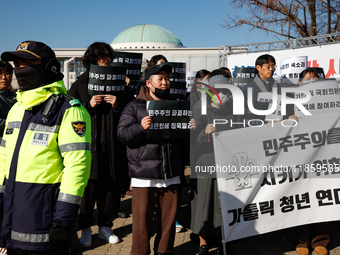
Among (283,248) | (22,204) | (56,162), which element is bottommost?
(283,248)

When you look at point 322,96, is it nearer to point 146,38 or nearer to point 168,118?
point 168,118

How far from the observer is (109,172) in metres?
3.87

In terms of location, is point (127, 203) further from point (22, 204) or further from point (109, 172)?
point (22, 204)

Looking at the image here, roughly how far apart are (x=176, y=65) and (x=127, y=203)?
2.46 meters

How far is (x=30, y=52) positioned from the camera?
6.63 feet

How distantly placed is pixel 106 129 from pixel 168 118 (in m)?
1.04

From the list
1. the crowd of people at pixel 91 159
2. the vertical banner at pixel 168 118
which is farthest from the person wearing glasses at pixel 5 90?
the vertical banner at pixel 168 118

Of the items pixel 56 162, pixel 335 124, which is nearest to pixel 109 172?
pixel 56 162

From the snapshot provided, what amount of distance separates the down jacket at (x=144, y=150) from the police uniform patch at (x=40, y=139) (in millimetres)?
1106

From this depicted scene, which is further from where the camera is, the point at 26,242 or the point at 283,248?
the point at 283,248

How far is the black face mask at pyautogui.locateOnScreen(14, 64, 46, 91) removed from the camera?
6.62 feet

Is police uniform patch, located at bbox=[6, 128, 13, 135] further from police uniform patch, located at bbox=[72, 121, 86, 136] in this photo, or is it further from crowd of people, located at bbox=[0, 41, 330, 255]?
police uniform patch, located at bbox=[72, 121, 86, 136]

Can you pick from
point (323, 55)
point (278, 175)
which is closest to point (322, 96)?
point (278, 175)

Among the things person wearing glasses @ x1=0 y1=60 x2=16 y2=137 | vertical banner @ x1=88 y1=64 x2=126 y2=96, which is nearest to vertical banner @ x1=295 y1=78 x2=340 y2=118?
vertical banner @ x1=88 y1=64 x2=126 y2=96
